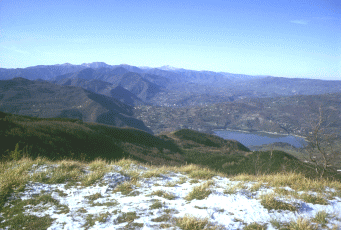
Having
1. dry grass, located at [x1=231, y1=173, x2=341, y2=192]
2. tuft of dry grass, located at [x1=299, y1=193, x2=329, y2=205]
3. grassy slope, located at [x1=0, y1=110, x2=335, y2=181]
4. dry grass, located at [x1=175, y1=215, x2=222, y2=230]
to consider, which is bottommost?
grassy slope, located at [x1=0, y1=110, x2=335, y2=181]

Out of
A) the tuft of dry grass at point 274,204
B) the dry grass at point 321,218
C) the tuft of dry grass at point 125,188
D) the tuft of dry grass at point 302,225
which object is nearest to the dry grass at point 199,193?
the tuft of dry grass at point 274,204

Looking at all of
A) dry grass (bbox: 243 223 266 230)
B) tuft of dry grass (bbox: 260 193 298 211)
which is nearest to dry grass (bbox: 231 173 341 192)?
tuft of dry grass (bbox: 260 193 298 211)

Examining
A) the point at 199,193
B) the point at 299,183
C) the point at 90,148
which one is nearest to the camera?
the point at 199,193

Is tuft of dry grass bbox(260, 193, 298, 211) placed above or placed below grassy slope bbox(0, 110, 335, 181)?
above

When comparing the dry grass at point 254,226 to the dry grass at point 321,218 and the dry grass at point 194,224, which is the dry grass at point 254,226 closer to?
the dry grass at point 194,224

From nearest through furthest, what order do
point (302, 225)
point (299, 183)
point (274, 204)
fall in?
point (302, 225)
point (274, 204)
point (299, 183)

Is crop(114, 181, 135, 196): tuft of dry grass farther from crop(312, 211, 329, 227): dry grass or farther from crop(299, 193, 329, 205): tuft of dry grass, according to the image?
crop(299, 193, 329, 205): tuft of dry grass

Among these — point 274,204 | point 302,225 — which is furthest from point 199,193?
point 302,225

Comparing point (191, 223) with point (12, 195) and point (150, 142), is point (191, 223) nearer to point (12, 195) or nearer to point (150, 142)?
point (12, 195)

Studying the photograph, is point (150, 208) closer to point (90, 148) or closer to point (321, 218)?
point (321, 218)
